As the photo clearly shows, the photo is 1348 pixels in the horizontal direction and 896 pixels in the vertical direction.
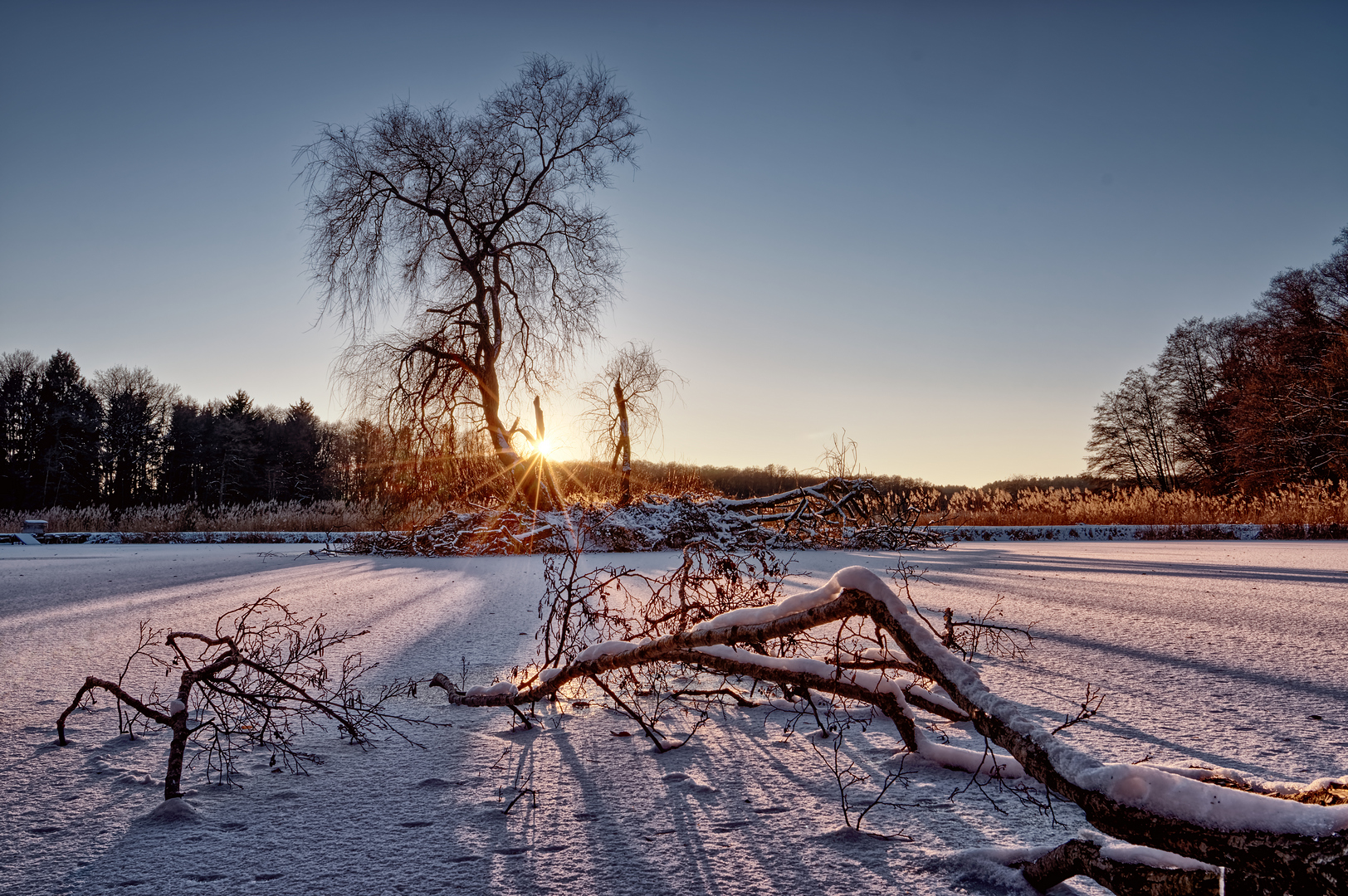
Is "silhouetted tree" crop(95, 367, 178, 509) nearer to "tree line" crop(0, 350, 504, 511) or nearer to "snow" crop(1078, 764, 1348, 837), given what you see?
"tree line" crop(0, 350, 504, 511)

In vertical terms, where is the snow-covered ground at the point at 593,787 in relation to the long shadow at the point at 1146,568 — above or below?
above

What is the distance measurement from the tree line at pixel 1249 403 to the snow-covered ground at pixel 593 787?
768 inches

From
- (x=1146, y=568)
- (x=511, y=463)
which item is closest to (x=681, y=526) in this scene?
(x=511, y=463)

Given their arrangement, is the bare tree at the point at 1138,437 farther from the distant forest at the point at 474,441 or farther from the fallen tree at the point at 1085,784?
the fallen tree at the point at 1085,784

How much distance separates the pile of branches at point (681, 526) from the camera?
11.7 metres

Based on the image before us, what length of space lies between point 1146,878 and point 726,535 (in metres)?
9.74

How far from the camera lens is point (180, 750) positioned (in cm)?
169

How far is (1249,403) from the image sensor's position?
2400 cm

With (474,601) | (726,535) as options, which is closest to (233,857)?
(474,601)

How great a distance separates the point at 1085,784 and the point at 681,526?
11.0 metres

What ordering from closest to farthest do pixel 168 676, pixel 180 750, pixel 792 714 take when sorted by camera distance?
1. pixel 180 750
2. pixel 792 714
3. pixel 168 676

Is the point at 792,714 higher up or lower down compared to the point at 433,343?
lower down

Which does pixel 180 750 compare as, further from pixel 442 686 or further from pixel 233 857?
pixel 442 686

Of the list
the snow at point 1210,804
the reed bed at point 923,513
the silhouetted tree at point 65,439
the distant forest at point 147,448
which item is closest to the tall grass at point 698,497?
the reed bed at point 923,513
